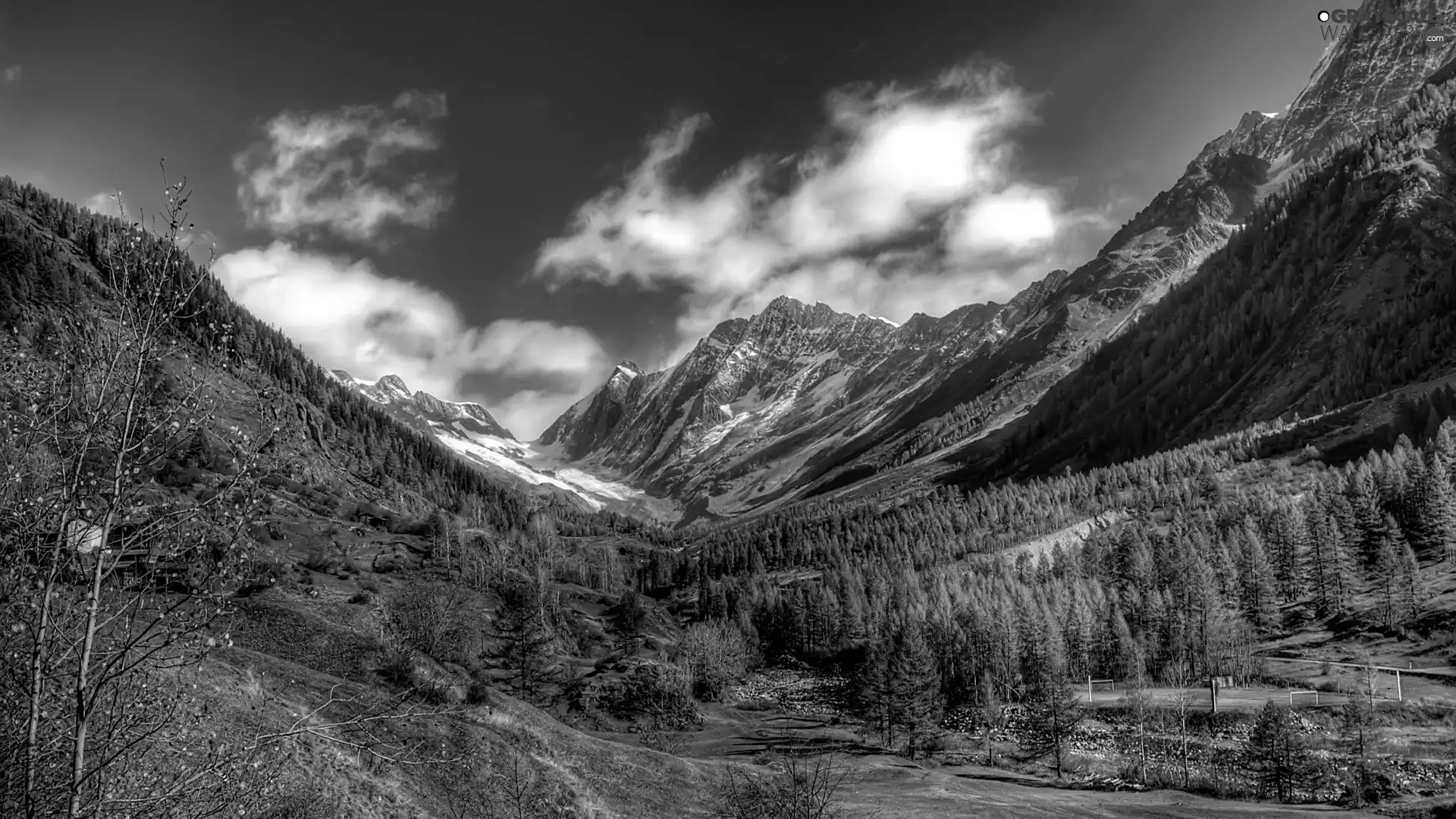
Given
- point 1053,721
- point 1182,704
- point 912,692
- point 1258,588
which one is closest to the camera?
point 1053,721

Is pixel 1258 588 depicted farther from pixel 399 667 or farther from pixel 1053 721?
pixel 399 667

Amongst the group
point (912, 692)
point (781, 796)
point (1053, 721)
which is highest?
point (781, 796)

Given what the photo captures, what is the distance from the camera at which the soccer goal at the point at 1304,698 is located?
275 ft

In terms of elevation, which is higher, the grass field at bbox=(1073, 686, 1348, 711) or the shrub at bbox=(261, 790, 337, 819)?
the shrub at bbox=(261, 790, 337, 819)

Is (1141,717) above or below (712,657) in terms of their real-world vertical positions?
below

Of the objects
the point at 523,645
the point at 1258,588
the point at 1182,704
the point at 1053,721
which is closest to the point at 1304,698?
the point at 1182,704

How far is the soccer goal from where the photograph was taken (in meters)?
84.0

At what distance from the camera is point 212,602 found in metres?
9.87

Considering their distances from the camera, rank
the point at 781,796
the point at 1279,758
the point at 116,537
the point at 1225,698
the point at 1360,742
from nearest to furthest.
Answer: the point at 116,537 < the point at 781,796 < the point at 1279,758 < the point at 1360,742 < the point at 1225,698

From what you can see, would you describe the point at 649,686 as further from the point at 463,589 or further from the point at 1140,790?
the point at 1140,790

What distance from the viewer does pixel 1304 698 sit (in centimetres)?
8756

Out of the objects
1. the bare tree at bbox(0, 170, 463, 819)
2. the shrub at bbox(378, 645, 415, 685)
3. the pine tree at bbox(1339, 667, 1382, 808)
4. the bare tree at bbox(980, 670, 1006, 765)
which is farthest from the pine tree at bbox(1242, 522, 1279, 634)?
the bare tree at bbox(0, 170, 463, 819)

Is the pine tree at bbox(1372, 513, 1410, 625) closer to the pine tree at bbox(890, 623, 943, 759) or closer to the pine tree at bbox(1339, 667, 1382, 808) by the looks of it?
the pine tree at bbox(1339, 667, 1382, 808)

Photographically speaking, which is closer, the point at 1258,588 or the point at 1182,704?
the point at 1182,704
